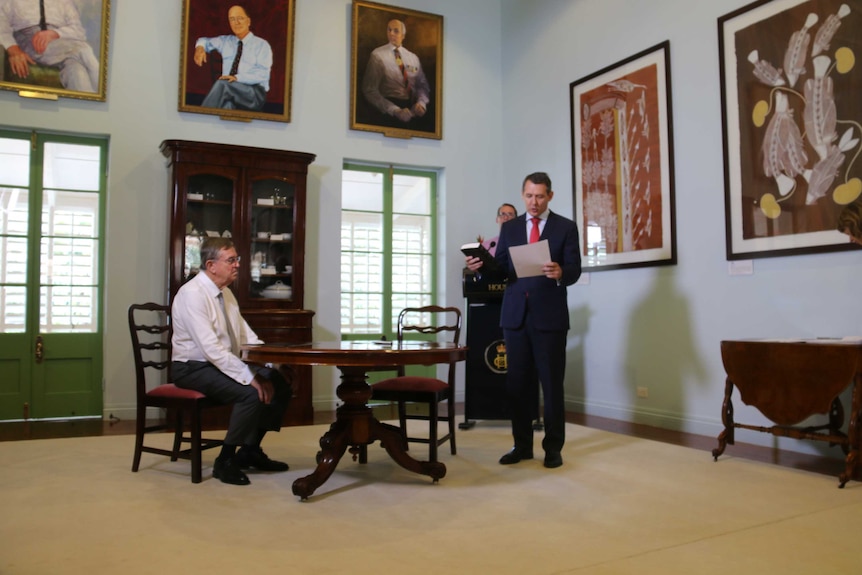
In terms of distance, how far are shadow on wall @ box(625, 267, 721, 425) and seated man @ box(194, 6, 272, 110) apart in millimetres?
3762

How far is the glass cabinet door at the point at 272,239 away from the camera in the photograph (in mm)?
5488

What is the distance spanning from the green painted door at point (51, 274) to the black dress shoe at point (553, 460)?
151 inches

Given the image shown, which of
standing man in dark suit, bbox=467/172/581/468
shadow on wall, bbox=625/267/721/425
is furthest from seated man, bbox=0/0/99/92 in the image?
shadow on wall, bbox=625/267/721/425

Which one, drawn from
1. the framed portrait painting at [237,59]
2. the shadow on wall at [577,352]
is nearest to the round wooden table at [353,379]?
the shadow on wall at [577,352]

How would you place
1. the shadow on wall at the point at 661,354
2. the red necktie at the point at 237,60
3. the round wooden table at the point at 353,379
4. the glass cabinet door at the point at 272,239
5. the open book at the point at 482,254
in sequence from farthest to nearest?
the red necktie at the point at 237,60 < the glass cabinet door at the point at 272,239 < the shadow on wall at the point at 661,354 < the open book at the point at 482,254 < the round wooden table at the point at 353,379

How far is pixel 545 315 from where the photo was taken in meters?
3.50

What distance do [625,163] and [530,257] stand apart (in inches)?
89.2

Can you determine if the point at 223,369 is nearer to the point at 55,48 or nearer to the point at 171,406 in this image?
the point at 171,406

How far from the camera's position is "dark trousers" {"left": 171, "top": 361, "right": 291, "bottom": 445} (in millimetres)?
3090

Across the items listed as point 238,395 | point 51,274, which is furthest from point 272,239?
point 238,395

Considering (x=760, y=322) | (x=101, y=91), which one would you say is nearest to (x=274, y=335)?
(x=101, y=91)

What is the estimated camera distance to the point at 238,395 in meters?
3.12

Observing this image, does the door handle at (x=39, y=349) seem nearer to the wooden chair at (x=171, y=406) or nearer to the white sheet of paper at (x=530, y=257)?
the wooden chair at (x=171, y=406)

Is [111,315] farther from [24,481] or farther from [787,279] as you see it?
[787,279]
